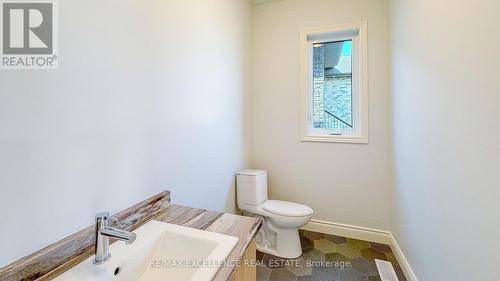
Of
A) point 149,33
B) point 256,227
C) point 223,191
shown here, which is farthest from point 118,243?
point 223,191

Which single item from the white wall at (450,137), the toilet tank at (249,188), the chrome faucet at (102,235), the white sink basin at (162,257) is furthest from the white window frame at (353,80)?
the chrome faucet at (102,235)

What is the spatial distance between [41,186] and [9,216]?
0.36 feet

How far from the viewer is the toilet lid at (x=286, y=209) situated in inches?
79.5

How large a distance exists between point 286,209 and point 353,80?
4.87ft

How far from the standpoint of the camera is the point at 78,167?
88 centimetres

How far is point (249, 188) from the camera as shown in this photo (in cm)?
222

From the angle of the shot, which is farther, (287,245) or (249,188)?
(249,188)

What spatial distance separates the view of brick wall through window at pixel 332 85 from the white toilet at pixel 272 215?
937mm

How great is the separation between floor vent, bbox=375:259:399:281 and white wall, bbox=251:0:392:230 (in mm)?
411

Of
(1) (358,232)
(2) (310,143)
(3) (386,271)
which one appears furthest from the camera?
(2) (310,143)

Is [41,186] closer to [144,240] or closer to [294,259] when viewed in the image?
[144,240]

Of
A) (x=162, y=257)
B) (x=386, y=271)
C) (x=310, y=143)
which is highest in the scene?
(x=310, y=143)

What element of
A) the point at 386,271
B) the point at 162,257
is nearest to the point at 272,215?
the point at 386,271

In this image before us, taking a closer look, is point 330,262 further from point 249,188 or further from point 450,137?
point 450,137
